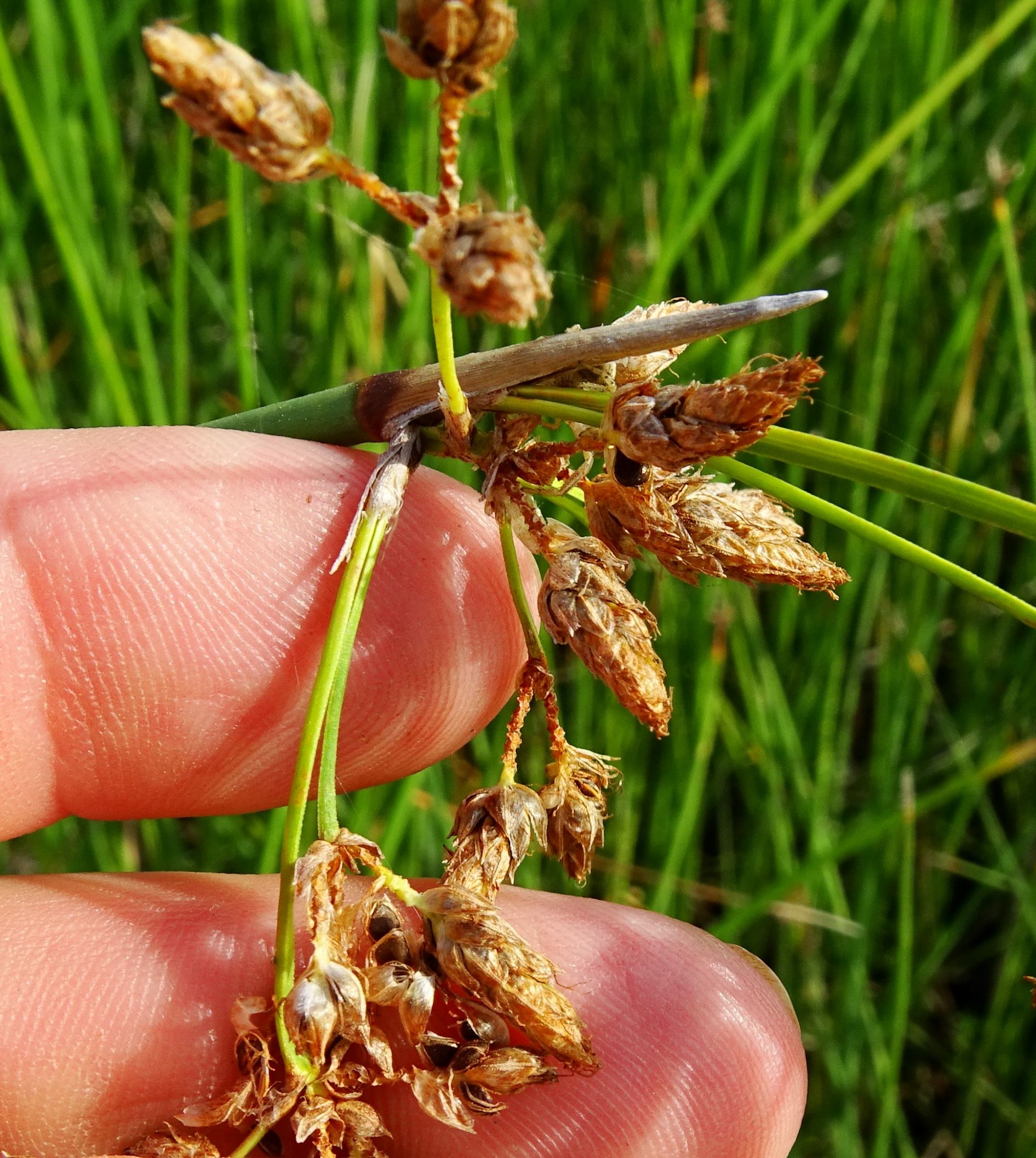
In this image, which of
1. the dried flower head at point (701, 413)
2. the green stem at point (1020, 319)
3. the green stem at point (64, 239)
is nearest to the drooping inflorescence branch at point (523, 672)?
the dried flower head at point (701, 413)

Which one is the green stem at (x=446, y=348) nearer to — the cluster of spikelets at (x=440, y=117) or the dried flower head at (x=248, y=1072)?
the cluster of spikelets at (x=440, y=117)

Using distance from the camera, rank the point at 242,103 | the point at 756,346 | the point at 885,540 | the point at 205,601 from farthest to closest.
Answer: the point at 756,346 → the point at 205,601 → the point at 885,540 → the point at 242,103

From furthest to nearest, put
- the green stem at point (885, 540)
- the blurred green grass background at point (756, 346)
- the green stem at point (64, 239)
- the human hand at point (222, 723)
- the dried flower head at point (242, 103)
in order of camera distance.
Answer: the blurred green grass background at point (756, 346) < the green stem at point (64, 239) < the human hand at point (222, 723) < the green stem at point (885, 540) < the dried flower head at point (242, 103)

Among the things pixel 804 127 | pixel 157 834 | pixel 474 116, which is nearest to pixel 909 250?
pixel 804 127

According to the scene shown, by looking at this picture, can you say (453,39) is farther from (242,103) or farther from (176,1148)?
(176,1148)

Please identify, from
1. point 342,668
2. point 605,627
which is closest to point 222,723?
point 342,668

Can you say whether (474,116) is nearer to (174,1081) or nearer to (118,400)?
(118,400)

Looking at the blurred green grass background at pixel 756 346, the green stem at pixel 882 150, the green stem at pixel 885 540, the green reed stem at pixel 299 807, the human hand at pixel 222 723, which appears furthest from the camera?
the blurred green grass background at pixel 756 346
